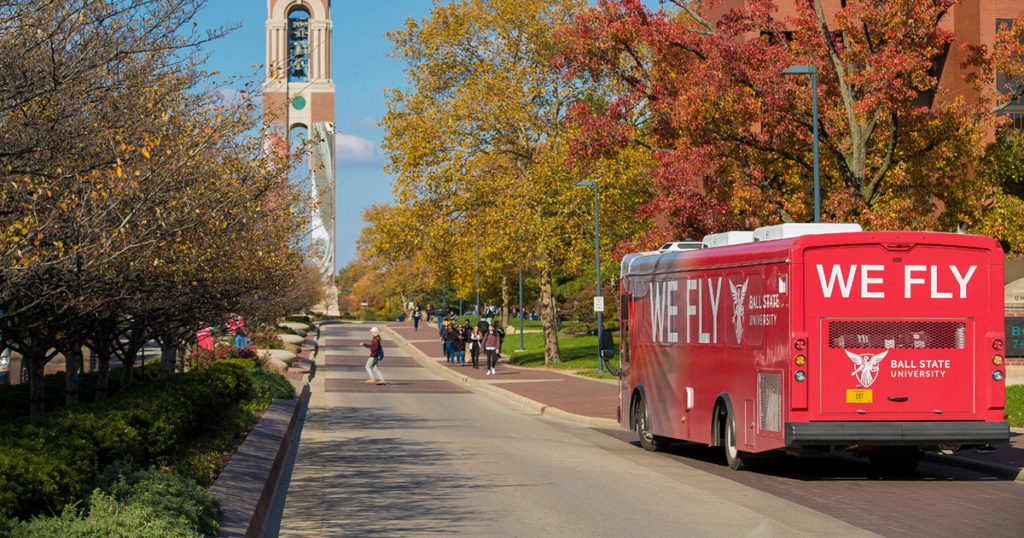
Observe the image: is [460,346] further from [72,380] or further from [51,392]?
[72,380]

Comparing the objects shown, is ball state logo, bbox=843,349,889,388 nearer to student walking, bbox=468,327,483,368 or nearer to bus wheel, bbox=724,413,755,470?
bus wheel, bbox=724,413,755,470

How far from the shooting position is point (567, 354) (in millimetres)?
52406

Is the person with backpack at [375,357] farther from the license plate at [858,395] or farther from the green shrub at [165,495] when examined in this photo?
the green shrub at [165,495]

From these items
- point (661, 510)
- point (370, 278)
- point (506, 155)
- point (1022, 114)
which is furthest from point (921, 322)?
point (370, 278)

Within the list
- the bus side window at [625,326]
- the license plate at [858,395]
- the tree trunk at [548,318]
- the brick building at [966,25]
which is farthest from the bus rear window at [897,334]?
the brick building at [966,25]

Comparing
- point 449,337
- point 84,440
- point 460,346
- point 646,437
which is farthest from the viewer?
point 449,337

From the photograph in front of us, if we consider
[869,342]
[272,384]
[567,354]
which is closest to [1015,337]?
[869,342]

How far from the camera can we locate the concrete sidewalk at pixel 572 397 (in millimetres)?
14871

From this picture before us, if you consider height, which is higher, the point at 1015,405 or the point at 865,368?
the point at 865,368

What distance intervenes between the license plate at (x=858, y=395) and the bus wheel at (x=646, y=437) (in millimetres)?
4965

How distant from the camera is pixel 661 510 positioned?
37.4 feet

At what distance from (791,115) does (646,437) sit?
899cm

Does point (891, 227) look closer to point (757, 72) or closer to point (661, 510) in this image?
point (757, 72)

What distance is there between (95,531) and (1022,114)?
47884 millimetres
